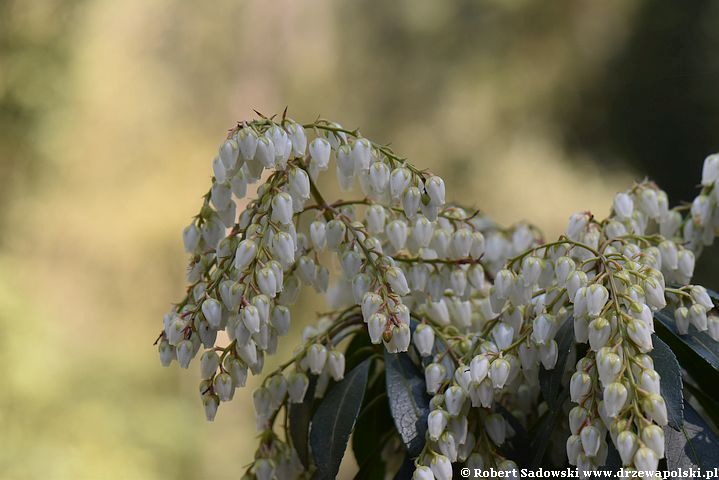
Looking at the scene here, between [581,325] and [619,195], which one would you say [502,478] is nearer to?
[581,325]

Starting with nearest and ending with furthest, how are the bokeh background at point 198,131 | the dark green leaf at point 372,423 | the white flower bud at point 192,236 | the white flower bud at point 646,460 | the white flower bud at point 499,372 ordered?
the white flower bud at point 646,460
the white flower bud at point 499,372
the white flower bud at point 192,236
the dark green leaf at point 372,423
the bokeh background at point 198,131

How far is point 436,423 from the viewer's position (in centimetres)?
62

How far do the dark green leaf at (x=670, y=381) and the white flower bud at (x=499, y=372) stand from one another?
11cm

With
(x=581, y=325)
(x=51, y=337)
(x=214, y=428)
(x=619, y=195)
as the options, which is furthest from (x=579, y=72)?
(x=581, y=325)

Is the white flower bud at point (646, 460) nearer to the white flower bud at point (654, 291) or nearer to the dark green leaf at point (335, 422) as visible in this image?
the white flower bud at point (654, 291)

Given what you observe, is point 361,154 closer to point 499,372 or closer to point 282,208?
point 282,208

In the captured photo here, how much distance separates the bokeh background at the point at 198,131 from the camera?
242 cm

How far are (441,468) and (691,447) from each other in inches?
7.8

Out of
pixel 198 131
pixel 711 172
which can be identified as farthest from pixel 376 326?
pixel 198 131

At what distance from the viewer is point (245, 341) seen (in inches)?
25.2

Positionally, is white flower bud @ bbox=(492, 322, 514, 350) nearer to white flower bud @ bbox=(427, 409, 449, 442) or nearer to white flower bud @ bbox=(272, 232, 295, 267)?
white flower bud @ bbox=(427, 409, 449, 442)

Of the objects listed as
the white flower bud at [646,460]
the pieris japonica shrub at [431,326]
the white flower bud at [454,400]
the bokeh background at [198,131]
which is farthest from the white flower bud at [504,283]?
the bokeh background at [198,131]

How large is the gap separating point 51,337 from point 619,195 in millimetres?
2049

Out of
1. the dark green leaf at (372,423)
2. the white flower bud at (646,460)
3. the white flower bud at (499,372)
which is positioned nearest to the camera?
the white flower bud at (646,460)
